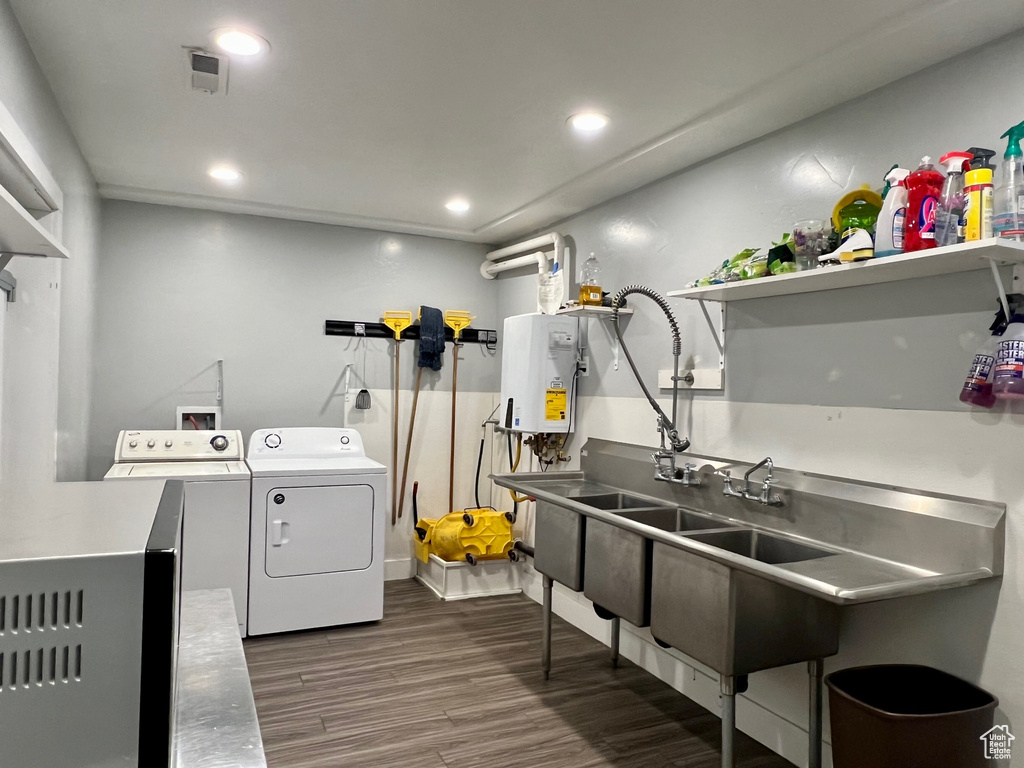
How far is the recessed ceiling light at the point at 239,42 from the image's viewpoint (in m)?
2.18

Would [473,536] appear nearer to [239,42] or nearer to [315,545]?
[315,545]

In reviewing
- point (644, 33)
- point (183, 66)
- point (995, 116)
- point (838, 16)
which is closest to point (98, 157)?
point (183, 66)

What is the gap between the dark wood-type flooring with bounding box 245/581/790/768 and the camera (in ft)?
8.42

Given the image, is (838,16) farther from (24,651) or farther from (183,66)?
(24,651)

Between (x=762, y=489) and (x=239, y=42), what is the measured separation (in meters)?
2.39

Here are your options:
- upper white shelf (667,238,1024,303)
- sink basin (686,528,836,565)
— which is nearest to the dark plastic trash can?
sink basin (686,528,836,565)

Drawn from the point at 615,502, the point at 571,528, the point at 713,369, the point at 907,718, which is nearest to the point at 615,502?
the point at 615,502

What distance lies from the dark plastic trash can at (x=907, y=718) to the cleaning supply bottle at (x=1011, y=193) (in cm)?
127

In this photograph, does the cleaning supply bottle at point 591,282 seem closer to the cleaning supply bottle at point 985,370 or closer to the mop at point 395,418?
the mop at point 395,418

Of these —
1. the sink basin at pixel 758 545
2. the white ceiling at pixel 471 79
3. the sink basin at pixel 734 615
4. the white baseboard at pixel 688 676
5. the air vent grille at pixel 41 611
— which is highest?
the white ceiling at pixel 471 79

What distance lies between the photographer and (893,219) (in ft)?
6.46

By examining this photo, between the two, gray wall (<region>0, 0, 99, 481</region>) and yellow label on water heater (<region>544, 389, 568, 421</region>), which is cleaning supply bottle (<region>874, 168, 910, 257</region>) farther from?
gray wall (<region>0, 0, 99, 481</region>)

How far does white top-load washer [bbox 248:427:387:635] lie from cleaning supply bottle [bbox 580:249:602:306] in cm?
156

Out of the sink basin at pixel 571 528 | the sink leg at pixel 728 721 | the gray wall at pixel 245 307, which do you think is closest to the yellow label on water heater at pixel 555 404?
the sink basin at pixel 571 528
